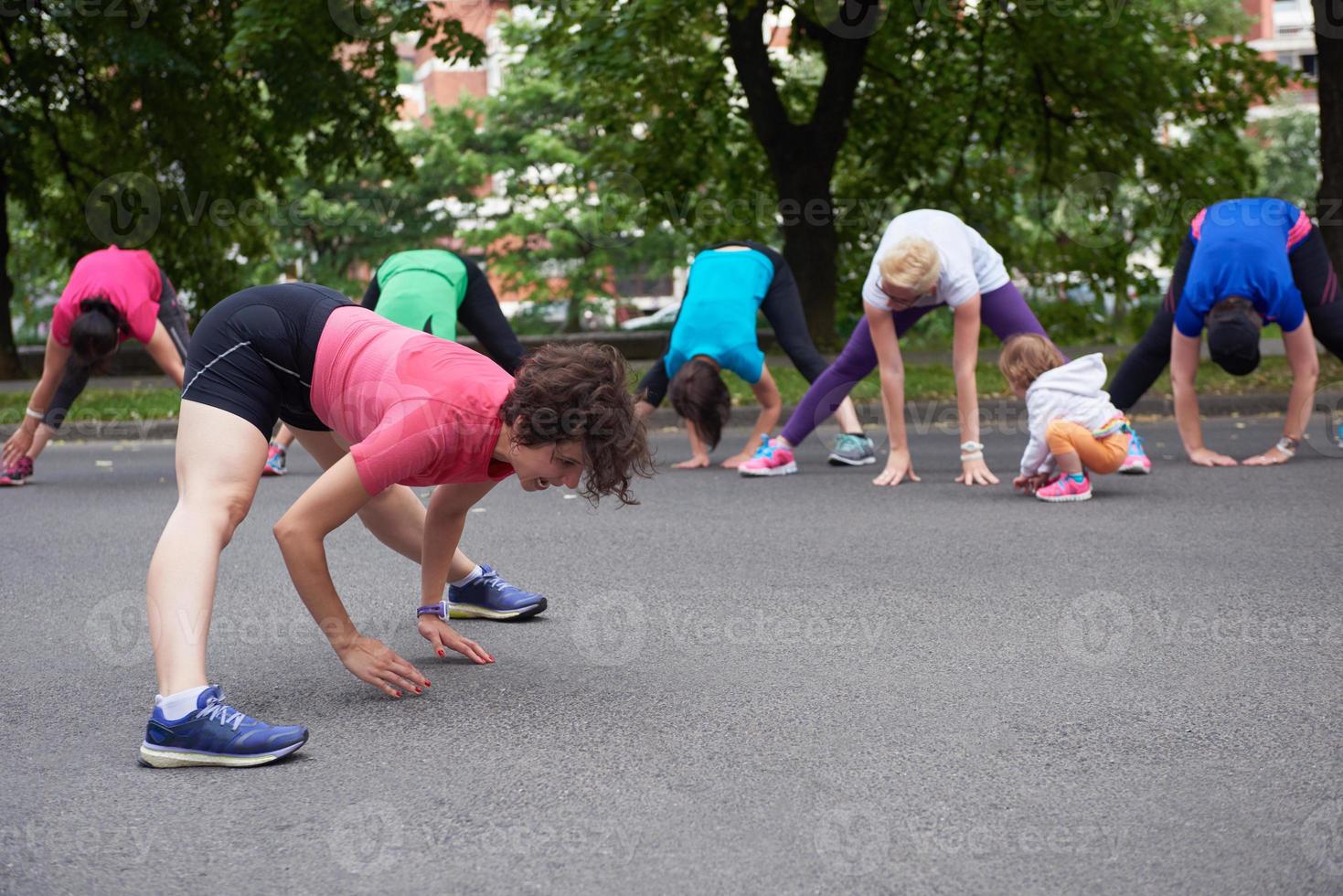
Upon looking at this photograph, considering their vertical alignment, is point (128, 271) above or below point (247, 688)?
above

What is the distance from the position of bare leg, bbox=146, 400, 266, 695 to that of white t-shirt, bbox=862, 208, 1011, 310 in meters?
4.66

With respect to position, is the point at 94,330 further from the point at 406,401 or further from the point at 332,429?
the point at 406,401

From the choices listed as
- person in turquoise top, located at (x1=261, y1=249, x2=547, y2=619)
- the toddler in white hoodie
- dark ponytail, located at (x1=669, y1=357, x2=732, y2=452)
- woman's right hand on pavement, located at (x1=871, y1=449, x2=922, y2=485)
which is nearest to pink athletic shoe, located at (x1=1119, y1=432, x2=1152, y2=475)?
the toddler in white hoodie

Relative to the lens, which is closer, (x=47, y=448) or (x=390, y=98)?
(x=47, y=448)

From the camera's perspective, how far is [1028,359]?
7.86 m

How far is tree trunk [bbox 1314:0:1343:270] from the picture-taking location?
13.5 meters

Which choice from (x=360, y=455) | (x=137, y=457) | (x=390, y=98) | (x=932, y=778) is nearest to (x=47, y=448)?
(x=137, y=457)

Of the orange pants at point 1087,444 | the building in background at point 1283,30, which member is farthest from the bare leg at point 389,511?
the building in background at point 1283,30

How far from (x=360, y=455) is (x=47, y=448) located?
9563 millimetres

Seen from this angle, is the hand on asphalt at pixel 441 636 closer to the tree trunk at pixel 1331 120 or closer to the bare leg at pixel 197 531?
the bare leg at pixel 197 531

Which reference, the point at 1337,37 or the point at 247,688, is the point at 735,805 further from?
the point at 1337,37

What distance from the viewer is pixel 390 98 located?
18.9 metres

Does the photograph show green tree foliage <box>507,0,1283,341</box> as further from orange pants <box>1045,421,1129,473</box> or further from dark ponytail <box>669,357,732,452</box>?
orange pants <box>1045,421,1129,473</box>

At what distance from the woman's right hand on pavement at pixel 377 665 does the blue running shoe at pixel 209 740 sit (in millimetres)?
341
